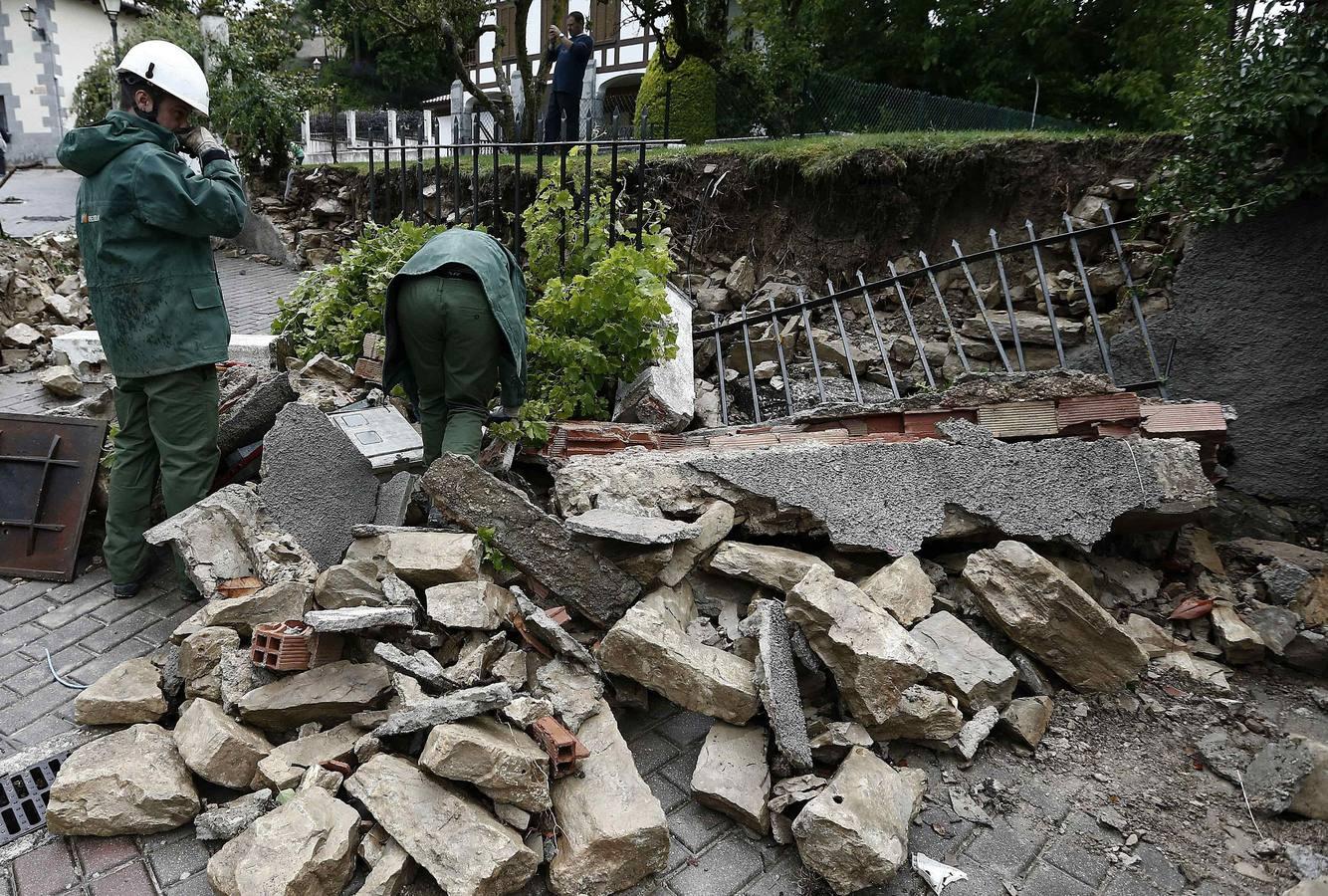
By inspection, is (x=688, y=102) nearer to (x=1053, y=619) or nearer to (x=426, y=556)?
(x=426, y=556)

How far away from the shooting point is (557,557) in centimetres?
327

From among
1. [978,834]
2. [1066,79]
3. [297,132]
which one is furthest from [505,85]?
[978,834]

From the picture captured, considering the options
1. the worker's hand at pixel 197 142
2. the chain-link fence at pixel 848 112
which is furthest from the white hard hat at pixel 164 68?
the chain-link fence at pixel 848 112

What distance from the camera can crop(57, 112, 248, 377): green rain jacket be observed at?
3414 mm

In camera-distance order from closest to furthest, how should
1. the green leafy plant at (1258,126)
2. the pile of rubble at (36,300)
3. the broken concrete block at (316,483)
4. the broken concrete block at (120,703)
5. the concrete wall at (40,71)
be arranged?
the broken concrete block at (120,703) → the broken concrete block at (316,483) → the green leafy plant at (1258,126) → the pile of rubble at (36,300) → the concrete wall at (40,71)

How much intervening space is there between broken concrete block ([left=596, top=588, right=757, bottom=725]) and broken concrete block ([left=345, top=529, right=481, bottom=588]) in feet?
2.08

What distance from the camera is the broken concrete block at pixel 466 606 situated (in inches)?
116

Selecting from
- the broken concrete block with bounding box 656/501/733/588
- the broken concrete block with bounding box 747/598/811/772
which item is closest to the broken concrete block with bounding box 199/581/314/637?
the broken concrete block with bounding box 656/501/733/588

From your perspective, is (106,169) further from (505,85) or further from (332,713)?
(505,85)

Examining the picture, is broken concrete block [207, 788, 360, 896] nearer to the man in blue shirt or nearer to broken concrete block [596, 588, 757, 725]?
broken concrete block [596, 588, 757, 725]

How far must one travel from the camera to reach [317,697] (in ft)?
9.04

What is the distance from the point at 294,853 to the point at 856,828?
1.59 metres

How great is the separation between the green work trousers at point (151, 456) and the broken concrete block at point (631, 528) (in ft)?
6.08

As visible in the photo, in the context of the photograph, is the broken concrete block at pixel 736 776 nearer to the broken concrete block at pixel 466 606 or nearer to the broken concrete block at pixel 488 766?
the broken concrete block at pixel 488 766
